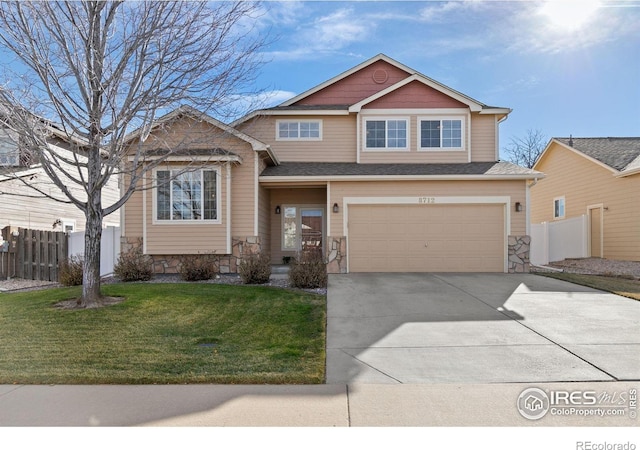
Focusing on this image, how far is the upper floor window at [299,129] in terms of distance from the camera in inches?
585

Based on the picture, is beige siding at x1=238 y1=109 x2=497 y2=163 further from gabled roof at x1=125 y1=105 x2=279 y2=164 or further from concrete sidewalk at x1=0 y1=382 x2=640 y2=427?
concrete sidewalk at x1=0 y1=382 x2=640 y2=427

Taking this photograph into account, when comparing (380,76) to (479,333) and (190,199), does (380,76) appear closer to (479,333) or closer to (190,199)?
(190,199)

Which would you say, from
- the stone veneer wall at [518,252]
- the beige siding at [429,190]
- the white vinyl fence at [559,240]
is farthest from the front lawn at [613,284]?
the white vinyl fence at [559,240]

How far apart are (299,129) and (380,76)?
4.23 meters

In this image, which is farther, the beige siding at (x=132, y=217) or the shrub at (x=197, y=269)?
the beige siding at (x=132, y=217)

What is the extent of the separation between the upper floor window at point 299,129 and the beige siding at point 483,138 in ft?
18.4

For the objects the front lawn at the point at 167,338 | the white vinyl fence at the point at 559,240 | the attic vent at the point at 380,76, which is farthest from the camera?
the white vinyl fence at the point at 559,240

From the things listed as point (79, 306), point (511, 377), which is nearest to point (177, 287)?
point (79, 306)

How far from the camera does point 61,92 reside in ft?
25.3

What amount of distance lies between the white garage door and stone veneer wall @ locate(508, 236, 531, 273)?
246 millimetres

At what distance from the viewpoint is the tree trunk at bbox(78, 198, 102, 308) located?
806 centimetres

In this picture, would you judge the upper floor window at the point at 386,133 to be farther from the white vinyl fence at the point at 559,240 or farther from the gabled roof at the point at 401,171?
the white vinyl fence at the point at 559,240

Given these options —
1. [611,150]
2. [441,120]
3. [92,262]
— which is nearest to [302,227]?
[441,120]

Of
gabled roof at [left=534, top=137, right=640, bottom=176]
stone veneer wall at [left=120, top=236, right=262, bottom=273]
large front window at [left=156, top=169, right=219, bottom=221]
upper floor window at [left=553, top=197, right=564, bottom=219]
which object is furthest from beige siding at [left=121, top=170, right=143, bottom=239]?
upper floor window at [left=553, top=197, right=564, bottom=219]
